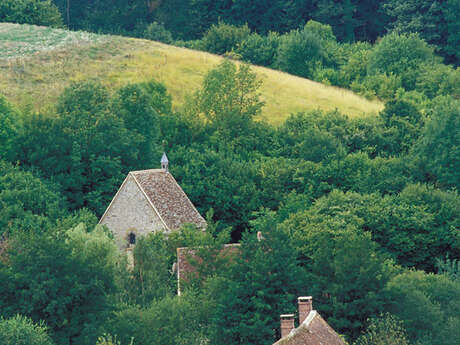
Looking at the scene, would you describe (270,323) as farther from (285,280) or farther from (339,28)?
(339,28)

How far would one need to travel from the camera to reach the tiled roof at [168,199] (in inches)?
2437

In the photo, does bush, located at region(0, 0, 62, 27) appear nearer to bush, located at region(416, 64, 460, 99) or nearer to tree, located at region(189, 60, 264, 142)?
tree, located at region(189, 60, 264, 142)

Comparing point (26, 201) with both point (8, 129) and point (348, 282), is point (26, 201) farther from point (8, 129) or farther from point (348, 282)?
point (348, 282)

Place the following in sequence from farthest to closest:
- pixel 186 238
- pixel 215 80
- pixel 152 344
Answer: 1. pixel 215 80
2. pixel 186 238
3. pixel 152 344

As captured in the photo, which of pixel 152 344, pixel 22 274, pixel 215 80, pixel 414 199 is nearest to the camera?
pixel 152 344

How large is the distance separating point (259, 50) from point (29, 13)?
23.3m

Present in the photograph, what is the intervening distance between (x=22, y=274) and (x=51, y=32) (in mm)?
55024

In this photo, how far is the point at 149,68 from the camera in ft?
299

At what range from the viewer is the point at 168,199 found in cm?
6294

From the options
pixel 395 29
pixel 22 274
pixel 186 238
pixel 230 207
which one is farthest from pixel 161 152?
pixel 395 29

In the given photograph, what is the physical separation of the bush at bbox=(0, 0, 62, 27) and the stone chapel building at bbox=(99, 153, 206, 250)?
157ft

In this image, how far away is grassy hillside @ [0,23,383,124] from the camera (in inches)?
3366

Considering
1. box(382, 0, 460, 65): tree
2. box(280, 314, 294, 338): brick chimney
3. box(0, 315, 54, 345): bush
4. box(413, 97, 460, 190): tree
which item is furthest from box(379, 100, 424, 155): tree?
box(0, 315, 54, 345): bush

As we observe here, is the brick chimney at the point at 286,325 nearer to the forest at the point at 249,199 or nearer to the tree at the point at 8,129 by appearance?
the forest at the point at 249,199
